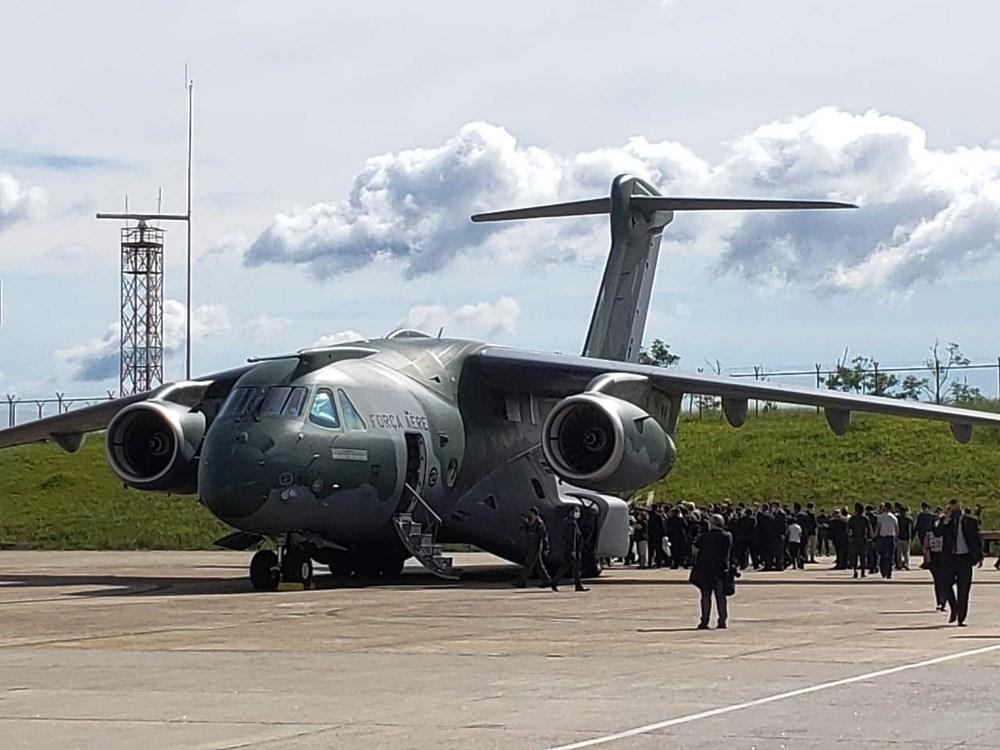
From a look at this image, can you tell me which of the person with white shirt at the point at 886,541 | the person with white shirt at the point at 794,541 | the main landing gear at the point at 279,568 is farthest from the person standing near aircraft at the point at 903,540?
the main landing gear at the point at 279,568

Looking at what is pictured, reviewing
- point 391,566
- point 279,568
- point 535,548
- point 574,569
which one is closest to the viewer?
point 279,568

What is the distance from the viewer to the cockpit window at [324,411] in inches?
1077

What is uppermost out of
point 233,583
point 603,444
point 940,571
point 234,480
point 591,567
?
point 603,444

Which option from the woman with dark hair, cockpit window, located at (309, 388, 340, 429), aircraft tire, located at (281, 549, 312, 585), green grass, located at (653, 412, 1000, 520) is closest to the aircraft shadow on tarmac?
aircraft tire, located at (281, 549, 312, 585)

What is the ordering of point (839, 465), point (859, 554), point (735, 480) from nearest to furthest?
1. point (859, 554)
2. point (735, 480)
3. point (839, 465)

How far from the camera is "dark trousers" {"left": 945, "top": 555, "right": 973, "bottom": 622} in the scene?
814 inches

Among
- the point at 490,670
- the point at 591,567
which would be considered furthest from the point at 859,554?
the point at 490,670

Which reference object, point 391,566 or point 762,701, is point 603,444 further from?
point 762,701

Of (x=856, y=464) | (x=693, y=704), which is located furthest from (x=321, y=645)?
(x=856, y=464)

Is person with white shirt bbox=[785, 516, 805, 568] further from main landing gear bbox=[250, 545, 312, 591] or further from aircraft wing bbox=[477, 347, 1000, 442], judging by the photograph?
main landing gear bbox=[250, 545, 312, 591]

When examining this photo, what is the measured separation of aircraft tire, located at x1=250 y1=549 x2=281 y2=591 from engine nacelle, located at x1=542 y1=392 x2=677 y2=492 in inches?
184

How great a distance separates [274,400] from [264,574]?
276cm

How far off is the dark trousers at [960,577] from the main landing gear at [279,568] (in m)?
11.0

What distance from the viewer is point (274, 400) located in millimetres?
27188
